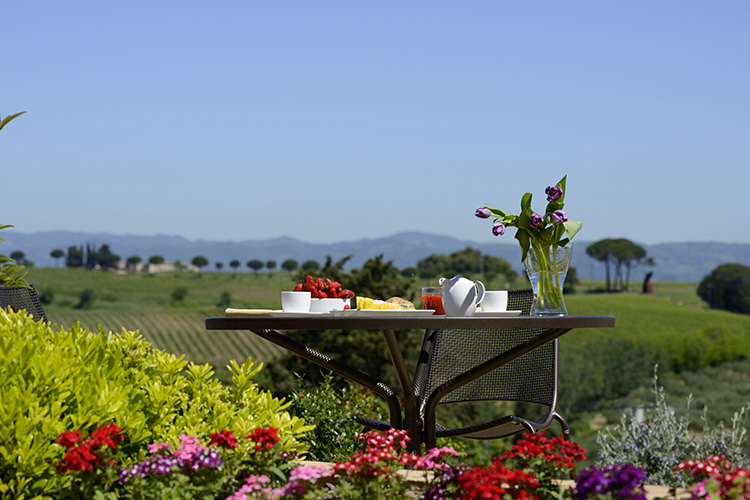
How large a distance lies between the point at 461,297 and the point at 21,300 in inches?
74.8

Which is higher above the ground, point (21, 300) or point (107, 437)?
point (21, 300)

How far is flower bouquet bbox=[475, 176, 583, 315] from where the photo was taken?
7.73ft

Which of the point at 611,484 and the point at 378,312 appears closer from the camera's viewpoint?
the point at 611,484

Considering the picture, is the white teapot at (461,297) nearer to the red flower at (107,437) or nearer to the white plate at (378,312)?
the white plate at (378,312)

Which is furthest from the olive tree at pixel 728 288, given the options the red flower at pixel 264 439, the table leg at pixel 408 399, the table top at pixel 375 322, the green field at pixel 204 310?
the red flower at pixel 264 439

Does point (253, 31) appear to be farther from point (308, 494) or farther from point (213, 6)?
point (308, 494)

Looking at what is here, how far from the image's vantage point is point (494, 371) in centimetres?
351

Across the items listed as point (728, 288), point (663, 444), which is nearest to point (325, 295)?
point (663, 444)

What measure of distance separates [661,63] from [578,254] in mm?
53701

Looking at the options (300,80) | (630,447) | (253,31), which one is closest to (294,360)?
(630,447)

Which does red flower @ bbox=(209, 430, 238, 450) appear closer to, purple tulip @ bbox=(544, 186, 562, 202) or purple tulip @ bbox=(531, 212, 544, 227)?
purple tulip @ bbox=(531, 212, 544, 227)

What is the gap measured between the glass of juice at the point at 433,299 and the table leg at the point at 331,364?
41 cm

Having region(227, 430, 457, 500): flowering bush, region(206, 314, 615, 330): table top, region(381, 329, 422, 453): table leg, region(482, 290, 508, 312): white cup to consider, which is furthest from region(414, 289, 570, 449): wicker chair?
region(227, 430, 457, 500): flowering bush

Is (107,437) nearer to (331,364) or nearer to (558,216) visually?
(331,364)
